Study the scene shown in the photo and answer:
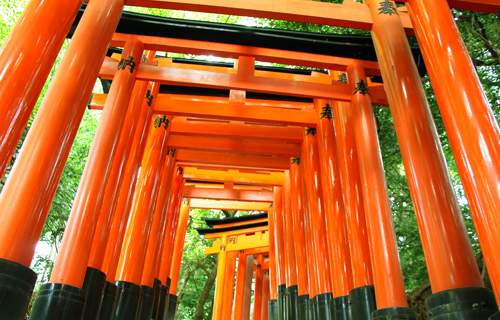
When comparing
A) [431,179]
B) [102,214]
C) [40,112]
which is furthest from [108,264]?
[431,179]

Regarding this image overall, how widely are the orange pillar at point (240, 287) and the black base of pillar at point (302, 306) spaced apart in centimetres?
664

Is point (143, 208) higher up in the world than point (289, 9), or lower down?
lower down

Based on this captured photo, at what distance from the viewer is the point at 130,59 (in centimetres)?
565

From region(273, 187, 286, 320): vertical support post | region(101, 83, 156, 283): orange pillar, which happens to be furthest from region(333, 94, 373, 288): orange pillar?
region(273, 187, 286, 320): vertical support post

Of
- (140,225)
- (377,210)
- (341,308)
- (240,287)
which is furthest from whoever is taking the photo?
(240,287)

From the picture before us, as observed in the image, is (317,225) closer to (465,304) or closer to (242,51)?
(242,51)

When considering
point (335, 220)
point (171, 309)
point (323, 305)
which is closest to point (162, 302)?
point (171, 309)

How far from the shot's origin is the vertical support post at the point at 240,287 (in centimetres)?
1370

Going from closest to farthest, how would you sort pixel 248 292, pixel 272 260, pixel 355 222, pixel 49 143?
1. pixel 49 143
2. pixel 355 222
3. pixel 272 260
4. pixel 248 292

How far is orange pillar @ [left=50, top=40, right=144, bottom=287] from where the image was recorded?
3826 mm

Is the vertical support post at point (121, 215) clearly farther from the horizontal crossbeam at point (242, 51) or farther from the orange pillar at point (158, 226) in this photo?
the orange pillar at point (158, 226)

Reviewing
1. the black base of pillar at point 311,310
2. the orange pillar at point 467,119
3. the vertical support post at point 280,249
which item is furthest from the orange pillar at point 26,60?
the vertical support post at point 280,249

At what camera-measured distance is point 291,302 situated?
8.56 m

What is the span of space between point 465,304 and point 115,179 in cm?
443
